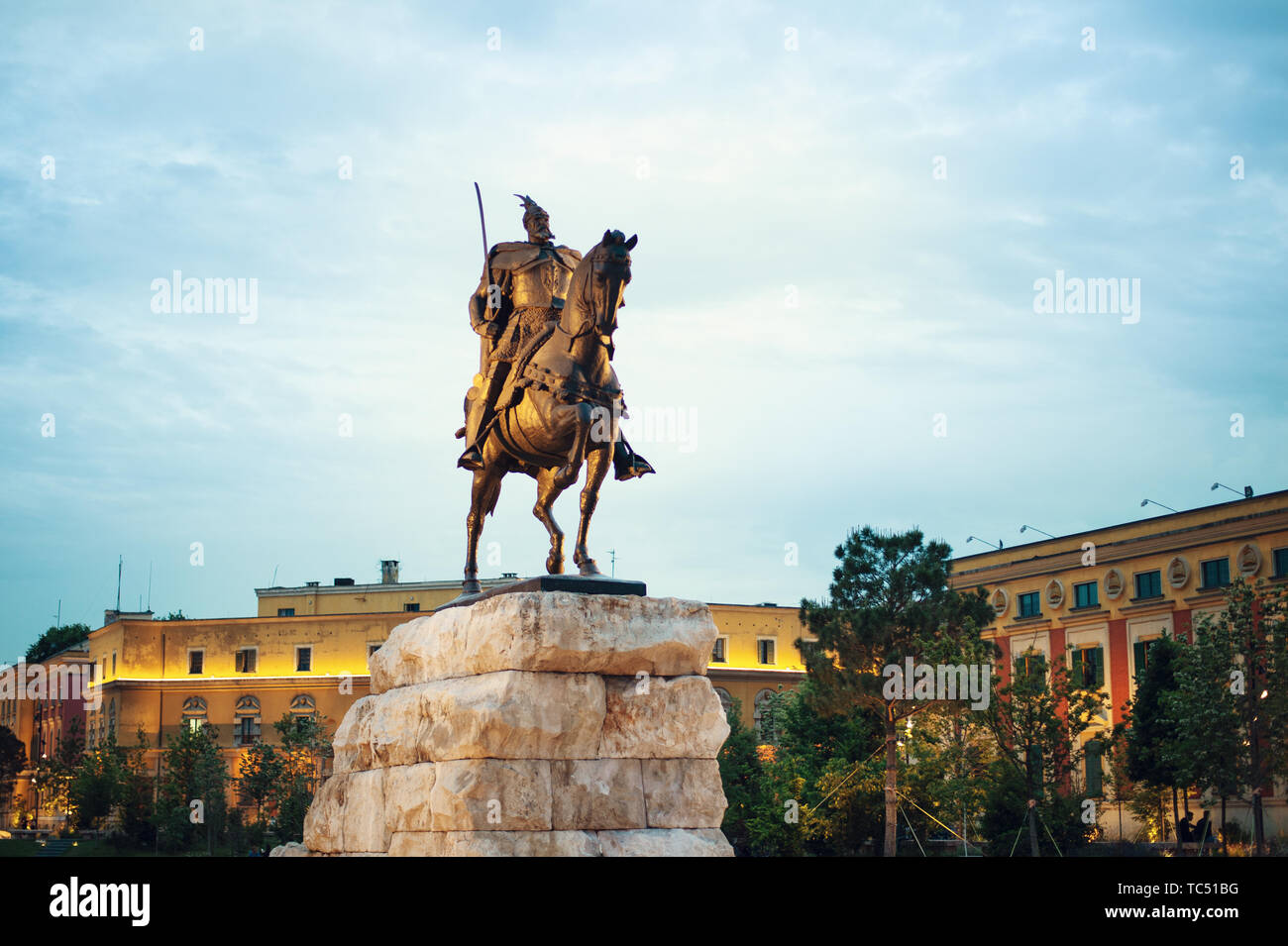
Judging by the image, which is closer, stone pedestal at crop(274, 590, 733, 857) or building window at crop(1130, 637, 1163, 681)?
stone pedestal at crop(274, 590, 733, 857)

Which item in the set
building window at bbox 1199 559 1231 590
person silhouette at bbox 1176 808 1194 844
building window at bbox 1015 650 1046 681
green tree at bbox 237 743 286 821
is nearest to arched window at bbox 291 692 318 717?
green tree at bbox 237 743 286 821

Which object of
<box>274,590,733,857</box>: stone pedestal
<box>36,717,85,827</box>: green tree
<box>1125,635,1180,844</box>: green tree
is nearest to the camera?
<box>274,590,733,857</box>: stone pedestal

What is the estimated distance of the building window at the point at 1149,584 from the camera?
6194 centimetres

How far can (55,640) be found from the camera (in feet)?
433

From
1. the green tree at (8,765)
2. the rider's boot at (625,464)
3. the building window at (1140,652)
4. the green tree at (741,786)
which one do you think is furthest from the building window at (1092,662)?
the green tree at (8,765)

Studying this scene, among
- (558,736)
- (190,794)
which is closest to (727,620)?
(190,794)

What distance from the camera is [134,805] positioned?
251ft

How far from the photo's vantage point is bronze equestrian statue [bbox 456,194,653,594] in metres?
13.8

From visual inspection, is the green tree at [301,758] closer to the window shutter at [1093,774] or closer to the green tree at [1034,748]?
the green tree at [1034,748]

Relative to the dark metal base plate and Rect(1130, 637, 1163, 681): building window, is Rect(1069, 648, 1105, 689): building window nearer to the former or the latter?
Rect(1130, 637, 1163, 681): building window

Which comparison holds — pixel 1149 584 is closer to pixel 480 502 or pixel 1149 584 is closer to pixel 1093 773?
pixel 1093 773

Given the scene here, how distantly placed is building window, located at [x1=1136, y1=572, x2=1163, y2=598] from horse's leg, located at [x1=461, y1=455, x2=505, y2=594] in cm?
5187

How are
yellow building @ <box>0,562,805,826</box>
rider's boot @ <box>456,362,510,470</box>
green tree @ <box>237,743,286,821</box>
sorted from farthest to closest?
yellow building @ <box>0,562,805,826</box> → green tree @ <box>237,743,286,821</box> → rider's boot @ <box>456,362,510,470</box>

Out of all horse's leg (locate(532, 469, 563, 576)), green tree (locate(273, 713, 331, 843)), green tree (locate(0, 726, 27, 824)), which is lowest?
green tree (locate(0, 726, 27, 824))
